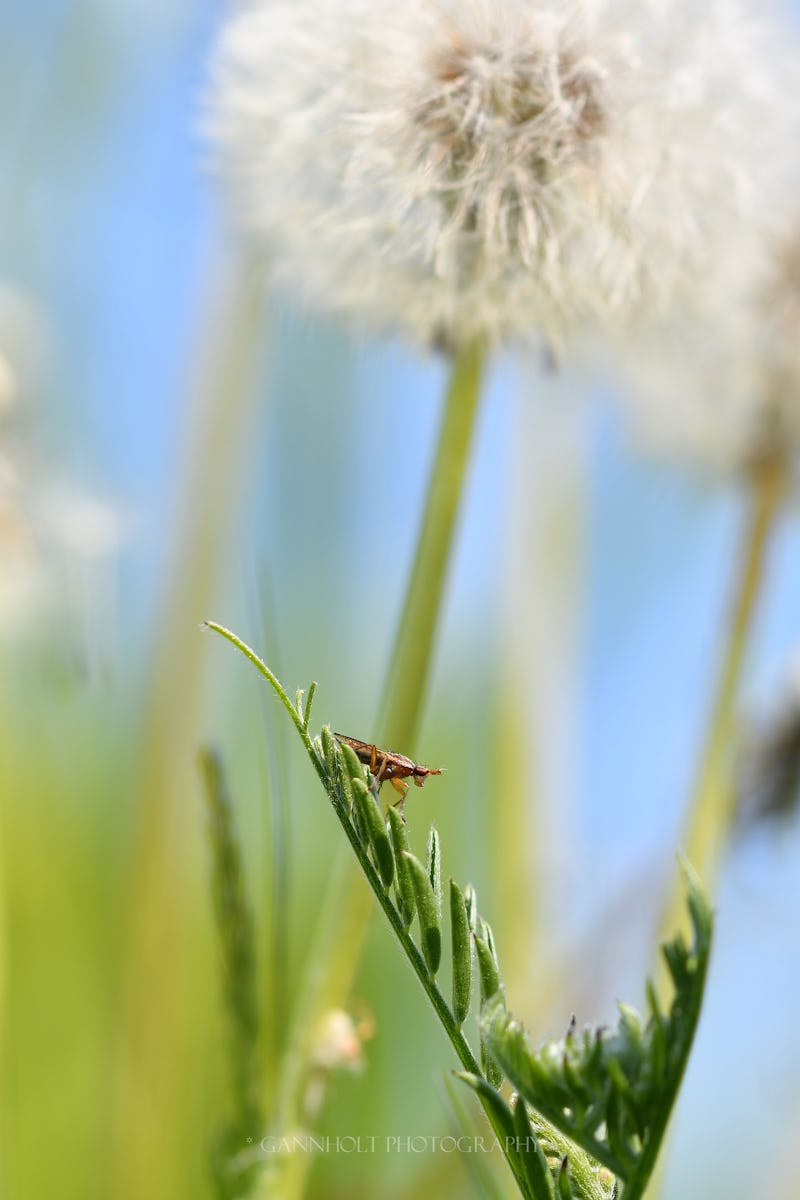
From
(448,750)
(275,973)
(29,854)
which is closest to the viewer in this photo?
(275,973)

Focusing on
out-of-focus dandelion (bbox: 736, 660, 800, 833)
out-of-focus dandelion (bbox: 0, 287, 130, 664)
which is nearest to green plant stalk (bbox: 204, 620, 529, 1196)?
out-of-focus dandelion (bbox: 0, 287, 130, 664)

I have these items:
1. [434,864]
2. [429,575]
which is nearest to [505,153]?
[429,575]

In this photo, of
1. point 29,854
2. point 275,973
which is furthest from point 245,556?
point 275,973

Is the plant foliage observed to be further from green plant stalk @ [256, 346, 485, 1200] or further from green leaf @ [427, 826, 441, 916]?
green plant stalk @ [256, 346, 485, 1200]

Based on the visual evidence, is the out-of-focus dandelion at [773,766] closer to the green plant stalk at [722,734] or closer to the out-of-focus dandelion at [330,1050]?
the green plant stalk at [722,734]

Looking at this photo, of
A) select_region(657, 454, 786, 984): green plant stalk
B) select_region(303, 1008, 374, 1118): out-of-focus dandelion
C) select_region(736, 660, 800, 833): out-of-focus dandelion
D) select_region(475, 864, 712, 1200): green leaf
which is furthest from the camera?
select_region(736, 660, 800, 833): out-of-focus dandelion

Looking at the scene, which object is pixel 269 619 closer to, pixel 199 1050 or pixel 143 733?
pixel 143 733

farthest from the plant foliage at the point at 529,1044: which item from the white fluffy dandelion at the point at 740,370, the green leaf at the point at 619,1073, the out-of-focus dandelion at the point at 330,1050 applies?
the white fluffy dandelion at the point at 740,370
